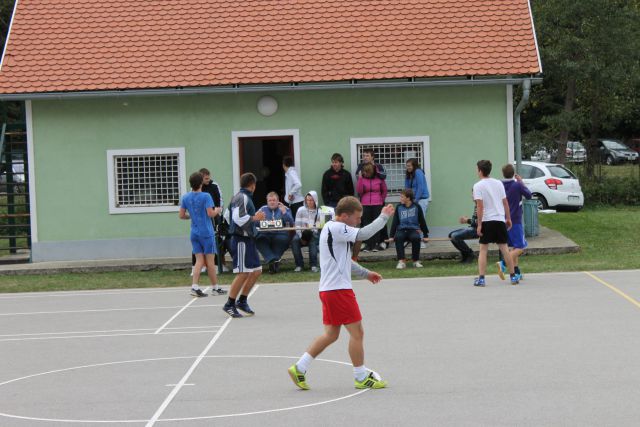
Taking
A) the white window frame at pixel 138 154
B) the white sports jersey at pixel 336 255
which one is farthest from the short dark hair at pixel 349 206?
the white window frame at pixel 138 154

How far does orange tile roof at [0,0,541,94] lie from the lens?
20391 millimetres

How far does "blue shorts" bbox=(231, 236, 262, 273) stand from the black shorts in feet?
12.3

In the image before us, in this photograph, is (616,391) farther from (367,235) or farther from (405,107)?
(405,107)

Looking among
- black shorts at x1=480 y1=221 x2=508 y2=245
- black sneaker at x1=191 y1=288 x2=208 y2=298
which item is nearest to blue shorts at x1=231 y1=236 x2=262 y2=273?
black sneaker at x1=191 y1=288 x2=208 y2=298

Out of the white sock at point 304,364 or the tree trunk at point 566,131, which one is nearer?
the white sock at point 304,364

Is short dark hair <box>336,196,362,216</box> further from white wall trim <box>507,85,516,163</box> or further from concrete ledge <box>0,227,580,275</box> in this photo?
white wall trim <box>507,85,516,163</box>

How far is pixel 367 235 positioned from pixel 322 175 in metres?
11.6

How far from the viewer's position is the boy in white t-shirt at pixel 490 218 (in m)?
15.6

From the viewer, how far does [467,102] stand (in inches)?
815

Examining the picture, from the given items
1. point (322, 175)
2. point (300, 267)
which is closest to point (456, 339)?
point (300, 267)

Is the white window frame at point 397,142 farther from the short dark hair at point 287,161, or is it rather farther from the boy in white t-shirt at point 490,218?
the boy in white t-shirt at point 490,218

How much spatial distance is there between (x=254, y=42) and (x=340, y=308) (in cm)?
1292

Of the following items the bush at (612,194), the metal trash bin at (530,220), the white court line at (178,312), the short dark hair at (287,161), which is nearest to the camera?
the white court line at (178,312)

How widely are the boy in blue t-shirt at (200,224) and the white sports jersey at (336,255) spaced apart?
20.7 feet
